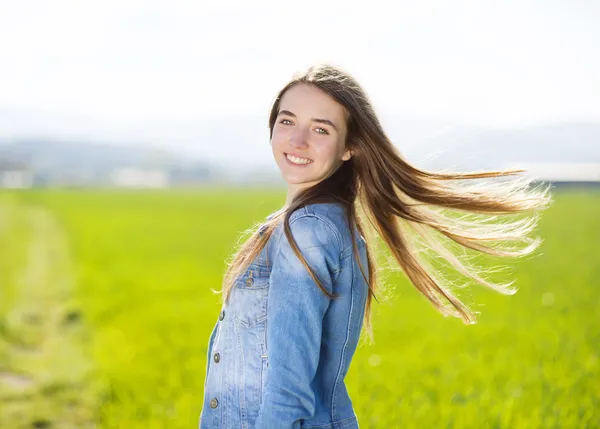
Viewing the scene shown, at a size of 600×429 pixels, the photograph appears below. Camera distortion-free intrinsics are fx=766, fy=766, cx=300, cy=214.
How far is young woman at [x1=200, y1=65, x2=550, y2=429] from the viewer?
2068 mm

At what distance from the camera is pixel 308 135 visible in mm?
2455

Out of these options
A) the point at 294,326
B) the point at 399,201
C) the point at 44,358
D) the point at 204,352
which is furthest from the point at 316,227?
the point at 44,358

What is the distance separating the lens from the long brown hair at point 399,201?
2.45 meters

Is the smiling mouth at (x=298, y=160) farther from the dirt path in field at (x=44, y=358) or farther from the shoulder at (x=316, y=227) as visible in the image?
the dirt path in field at (x=44, y=358)

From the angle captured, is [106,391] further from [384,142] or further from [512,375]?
[384,142]

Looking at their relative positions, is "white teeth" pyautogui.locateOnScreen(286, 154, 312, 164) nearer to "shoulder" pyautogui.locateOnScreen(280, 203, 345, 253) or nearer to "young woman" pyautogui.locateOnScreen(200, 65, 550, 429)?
"young woman" pyautogui.locateOnScreen(200, 65, 550, 429)

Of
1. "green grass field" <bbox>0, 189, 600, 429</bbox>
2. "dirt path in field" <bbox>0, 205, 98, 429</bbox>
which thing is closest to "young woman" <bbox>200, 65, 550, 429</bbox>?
"green grass field" <bbox>0, 189, 600, 429</bbox>

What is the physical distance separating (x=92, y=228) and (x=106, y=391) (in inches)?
805

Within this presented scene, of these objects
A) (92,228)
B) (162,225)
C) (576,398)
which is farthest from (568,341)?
(162,225)

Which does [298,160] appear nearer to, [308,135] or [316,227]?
[308,135]

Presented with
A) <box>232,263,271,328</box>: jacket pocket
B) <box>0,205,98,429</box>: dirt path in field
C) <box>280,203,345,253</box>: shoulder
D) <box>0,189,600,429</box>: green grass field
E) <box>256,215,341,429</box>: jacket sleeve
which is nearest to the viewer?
<box>256,215,341,429</box>: jacket sleeve

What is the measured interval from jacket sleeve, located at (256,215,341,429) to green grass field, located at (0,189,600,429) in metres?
1.19

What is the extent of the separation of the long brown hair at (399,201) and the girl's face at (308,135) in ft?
0.12

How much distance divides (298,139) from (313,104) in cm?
13
